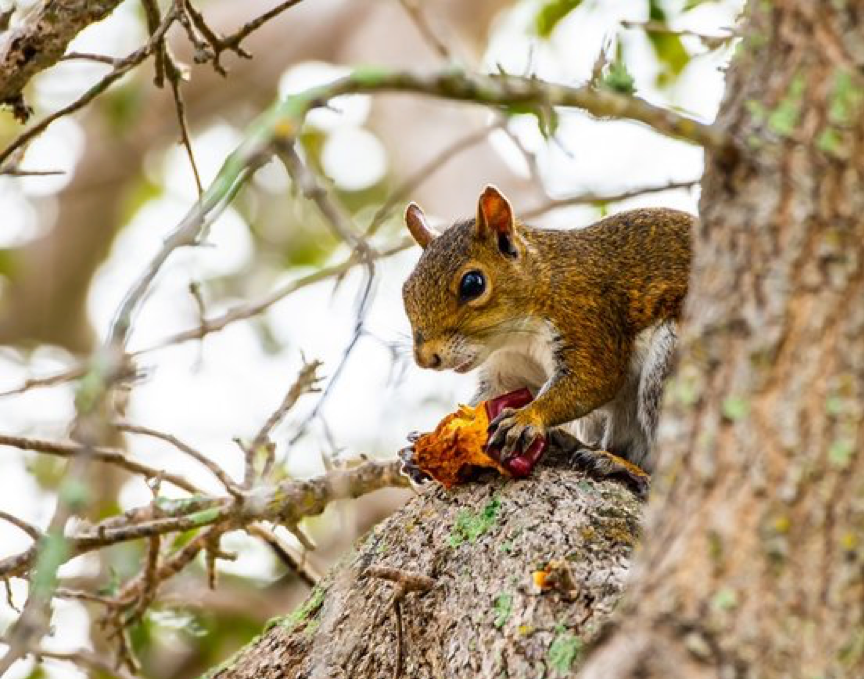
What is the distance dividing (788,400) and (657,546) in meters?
0.17

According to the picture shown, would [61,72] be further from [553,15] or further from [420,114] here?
[553,15]

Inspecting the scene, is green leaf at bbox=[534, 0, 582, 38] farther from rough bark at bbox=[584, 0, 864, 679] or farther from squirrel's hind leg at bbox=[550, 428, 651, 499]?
rough bark at bbox=[584, 0, 864, 679]

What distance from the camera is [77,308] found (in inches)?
259

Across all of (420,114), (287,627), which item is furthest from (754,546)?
(420,114)

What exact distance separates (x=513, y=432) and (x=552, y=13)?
97cm

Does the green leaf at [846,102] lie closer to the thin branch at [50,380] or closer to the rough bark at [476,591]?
the rough bark at [476,591]

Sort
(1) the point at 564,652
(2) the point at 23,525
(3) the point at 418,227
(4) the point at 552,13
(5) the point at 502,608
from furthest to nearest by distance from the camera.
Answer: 1. (3) the point at 418,227
2. (4) the point at 552,13
3. (2) the point at 23,525
4. (5) the point at 502,608
5. (1) the point at 564,652

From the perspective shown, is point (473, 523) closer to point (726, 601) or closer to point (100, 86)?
point (100, 86)

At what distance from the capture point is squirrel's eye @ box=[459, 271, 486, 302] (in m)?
2.82

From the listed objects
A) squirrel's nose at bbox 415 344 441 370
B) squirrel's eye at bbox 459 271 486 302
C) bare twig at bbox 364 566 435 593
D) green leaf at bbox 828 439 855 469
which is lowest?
green leaf at bbox 828 439 855 469

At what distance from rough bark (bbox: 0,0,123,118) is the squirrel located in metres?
0.99

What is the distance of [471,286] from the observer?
2.83 metres

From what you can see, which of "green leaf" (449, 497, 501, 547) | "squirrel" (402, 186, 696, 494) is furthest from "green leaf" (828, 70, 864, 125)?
"squirrel" (402, 186, 696, 494)

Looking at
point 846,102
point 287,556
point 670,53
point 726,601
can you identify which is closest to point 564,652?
point 726,601
